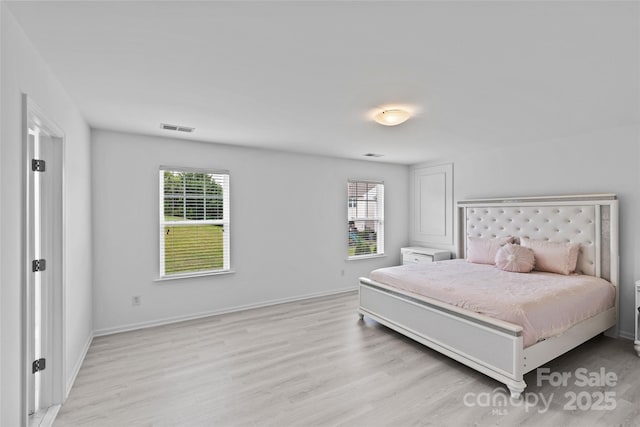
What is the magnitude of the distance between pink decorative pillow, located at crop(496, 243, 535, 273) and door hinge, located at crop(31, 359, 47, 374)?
455cm

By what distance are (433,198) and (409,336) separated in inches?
121

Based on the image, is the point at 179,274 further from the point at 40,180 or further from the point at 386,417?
the point at 386,417

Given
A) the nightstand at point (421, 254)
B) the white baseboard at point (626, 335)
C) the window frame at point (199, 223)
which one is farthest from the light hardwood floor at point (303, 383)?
the nightstand at point (421, 254)

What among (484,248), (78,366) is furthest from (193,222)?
(484,248)

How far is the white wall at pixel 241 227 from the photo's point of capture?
12.1ft

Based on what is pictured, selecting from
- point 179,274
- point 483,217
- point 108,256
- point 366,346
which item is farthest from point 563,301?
point 108,256

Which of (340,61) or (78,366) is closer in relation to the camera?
(340,61)

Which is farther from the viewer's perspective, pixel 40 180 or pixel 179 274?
pixel 179 274

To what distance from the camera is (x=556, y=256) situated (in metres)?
3.71

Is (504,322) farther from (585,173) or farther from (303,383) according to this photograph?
(585,173)

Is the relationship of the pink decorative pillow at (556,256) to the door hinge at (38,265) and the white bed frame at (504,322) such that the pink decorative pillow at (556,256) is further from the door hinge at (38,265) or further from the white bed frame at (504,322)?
the door hinge at (38,265)

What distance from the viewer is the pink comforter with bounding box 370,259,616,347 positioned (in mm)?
2559

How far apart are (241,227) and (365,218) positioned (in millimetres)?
2369

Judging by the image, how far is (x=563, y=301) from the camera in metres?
2.79
